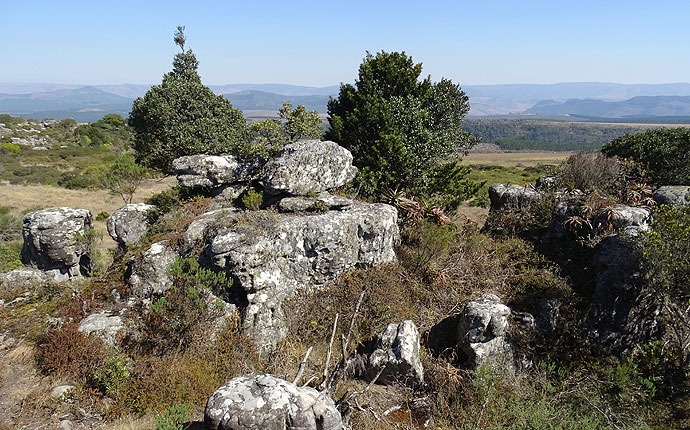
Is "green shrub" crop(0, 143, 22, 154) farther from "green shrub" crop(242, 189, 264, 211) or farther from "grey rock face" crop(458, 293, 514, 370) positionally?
"grey rock face" crop(458, 293, 514, 370)

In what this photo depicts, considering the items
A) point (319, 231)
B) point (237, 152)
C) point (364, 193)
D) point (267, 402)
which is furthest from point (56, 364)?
point (364, 193)

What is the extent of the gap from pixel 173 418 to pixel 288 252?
17.6 ft

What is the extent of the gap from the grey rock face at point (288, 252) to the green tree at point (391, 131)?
3400mm

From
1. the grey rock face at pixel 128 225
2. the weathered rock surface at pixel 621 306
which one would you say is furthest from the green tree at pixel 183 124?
the weathered rock surface at pixel 621 306

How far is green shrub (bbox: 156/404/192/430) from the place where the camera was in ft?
20.6

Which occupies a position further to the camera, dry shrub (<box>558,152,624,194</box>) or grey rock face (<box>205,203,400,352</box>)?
dry shrub (<box>558,152,624,194</box>)

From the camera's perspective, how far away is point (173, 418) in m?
7.06

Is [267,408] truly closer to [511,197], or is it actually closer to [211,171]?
[211,171]

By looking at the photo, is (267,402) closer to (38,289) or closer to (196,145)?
(38,289)

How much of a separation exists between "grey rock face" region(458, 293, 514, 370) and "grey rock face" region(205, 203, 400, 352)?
3914mm

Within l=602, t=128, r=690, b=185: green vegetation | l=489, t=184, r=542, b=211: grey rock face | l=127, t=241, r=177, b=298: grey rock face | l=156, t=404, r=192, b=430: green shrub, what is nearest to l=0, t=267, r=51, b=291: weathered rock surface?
l=127, t=241, r=177, b=298: grey rock face

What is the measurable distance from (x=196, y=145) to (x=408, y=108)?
37.1 ft

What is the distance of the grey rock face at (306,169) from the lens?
517 inches

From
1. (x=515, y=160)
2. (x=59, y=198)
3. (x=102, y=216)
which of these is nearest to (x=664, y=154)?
(x=102, y=216)
